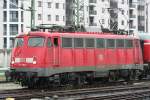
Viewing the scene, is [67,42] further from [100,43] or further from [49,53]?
[100,43]

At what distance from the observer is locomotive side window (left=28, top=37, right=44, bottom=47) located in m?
24.3

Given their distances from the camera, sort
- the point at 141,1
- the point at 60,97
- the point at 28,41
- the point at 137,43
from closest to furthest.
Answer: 1. the point at 60,97
2. the point at 28,41
3. the point at 137,43
4. the point at 141,1

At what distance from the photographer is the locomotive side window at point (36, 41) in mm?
24266

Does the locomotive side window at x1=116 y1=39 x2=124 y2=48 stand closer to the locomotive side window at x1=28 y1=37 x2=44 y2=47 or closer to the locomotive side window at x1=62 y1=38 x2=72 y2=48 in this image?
the locomotive side window at x1=62 y1=38 x2=72 y2=48

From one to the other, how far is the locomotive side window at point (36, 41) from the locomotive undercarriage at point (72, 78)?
1628 mm

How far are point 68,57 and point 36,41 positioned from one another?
2.06 m

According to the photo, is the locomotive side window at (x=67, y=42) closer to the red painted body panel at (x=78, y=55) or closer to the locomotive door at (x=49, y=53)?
the red painted body panel at (x=78, y=55)

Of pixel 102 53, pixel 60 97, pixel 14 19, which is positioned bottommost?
pixel 60 97

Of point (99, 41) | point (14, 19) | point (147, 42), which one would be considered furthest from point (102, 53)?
point (14, 19)

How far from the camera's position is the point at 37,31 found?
25.1 metres

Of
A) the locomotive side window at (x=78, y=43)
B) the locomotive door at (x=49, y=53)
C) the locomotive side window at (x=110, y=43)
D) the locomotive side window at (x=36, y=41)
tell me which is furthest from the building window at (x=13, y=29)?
the locomotive door at (x=49, y=53)

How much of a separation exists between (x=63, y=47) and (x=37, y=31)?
1654 millimetres

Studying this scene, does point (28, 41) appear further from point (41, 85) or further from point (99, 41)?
point (99, 41)

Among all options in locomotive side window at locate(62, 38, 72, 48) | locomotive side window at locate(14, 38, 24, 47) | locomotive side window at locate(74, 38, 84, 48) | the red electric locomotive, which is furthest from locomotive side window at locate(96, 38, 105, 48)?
locomotive side window at locate(14, 38, 24, 47)
